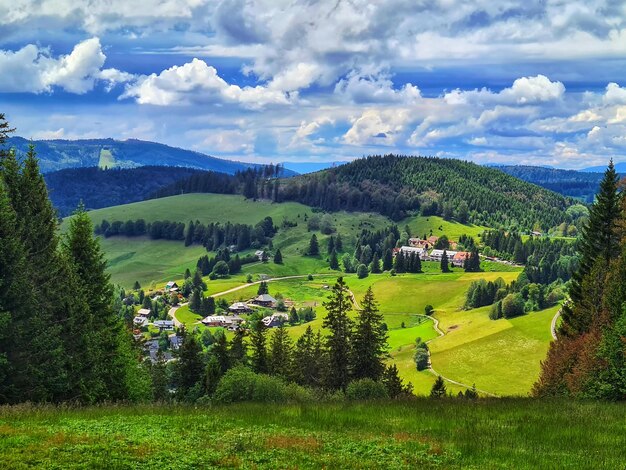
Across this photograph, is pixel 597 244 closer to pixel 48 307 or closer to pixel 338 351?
pixel 338 351

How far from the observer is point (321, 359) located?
71875mm

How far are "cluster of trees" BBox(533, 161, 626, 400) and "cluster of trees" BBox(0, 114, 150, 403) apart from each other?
3544 centimetres

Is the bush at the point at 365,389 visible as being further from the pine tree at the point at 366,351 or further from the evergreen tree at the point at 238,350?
the evergreen tree at the point at 238,350

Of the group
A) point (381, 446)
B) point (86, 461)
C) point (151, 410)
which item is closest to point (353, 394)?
point (151, 410)

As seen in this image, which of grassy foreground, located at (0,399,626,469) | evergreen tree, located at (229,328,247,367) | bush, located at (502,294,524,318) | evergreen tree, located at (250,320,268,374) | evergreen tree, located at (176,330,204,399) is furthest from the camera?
bush, located at (502,294,524,318)

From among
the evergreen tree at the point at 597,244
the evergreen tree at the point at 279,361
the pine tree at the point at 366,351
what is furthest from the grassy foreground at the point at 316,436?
the evergreen tree at the point at 279,361

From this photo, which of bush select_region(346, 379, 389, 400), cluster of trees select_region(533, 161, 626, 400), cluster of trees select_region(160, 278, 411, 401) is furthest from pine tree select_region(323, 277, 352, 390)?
cluster of trees select_region(533, 161, 626, 400)

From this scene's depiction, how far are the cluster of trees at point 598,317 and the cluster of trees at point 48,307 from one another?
35440 millimetres

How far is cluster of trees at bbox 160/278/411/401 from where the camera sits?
63.3 m

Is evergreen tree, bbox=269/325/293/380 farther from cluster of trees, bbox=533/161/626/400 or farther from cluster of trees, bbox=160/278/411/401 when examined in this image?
cluster of trees, bbox=533/161/626/400

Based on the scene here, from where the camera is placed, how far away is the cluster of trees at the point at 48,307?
30516 millimetres

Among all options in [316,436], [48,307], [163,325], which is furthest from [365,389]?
[163,325]

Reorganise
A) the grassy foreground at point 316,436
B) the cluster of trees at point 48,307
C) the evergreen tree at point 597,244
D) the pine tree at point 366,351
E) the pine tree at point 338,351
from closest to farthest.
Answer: the grassy foreground at point 316,436
the cluster of trees at point 48,307
the evergreen tree at point 597,244
the pine tree at point 366,351
the pine tree at point 338,351

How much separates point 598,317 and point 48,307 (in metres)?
45.2
